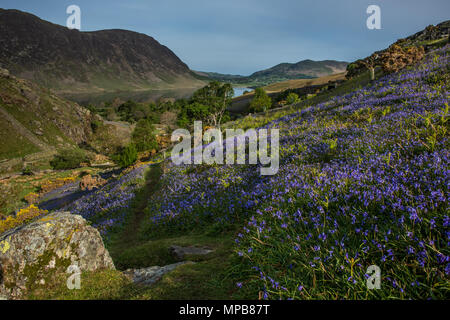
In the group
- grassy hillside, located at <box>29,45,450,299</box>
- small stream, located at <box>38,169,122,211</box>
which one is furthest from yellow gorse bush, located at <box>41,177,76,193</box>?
grassy hillside, located at <box>29,45,450,299</box>

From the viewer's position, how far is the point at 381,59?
67.7 feet

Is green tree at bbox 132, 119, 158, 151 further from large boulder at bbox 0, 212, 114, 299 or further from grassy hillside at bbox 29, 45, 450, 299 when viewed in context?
large boulder at bbox 0, 212, 114, 299

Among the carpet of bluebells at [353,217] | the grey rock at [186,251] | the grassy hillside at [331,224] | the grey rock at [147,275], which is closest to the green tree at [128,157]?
the grassy hillside at [331,224]

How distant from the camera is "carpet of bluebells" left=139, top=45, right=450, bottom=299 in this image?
3.23 meters

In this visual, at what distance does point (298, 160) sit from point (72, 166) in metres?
71.4

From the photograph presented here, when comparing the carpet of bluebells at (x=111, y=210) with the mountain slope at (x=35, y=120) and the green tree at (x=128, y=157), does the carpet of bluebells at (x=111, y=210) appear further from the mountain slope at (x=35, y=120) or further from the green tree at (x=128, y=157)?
the mountain slope at (x=35, y=120)

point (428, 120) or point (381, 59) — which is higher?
point (381, 59)

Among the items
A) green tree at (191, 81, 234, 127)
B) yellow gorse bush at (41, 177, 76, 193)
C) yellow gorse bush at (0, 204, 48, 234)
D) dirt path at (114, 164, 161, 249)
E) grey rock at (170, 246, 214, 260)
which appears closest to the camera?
grey rock at (170, 246, 214, 260)

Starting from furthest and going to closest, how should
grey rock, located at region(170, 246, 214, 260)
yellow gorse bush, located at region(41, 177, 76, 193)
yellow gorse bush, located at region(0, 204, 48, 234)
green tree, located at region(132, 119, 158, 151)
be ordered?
green tree, located at region(132, 119, 158, 151) → yellow gorse bush, located at region(41, 177, 76, 193) → yellow gorse bush, located at region(0, 204, 48, 234) → grey rock, located at region(170, 246, 214, 260)

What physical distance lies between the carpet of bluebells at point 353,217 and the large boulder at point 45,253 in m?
3.58

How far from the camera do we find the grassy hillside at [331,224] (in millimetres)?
3312

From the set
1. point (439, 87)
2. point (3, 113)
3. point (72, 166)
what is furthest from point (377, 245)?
point (3, 113)

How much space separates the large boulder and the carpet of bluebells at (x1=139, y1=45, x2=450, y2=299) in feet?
11.7
